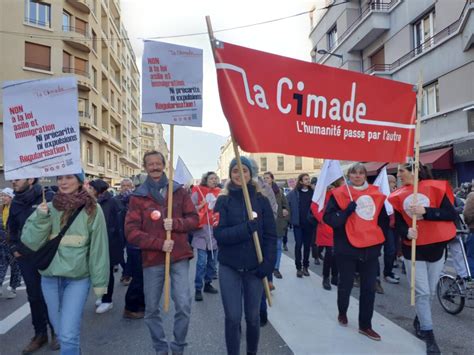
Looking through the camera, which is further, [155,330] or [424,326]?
[424,326]

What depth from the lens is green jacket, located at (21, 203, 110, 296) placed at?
3.03m

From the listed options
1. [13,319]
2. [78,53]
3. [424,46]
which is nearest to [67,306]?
[13,319]

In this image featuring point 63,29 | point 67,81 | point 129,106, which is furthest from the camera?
point 129,106

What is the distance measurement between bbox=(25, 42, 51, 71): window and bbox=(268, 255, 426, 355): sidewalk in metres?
25.8

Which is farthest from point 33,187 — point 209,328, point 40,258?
point 209,328

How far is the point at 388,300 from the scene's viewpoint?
220 inches

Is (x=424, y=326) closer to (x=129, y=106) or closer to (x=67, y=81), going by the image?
(x=67, y=81)

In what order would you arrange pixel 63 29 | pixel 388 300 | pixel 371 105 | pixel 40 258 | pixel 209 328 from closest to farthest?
1. pixel 40 258
2. pixel 371 105
3. pixel 209 328
4. pixel 388 300
5. pixel 63 29

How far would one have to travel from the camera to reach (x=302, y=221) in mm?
7270

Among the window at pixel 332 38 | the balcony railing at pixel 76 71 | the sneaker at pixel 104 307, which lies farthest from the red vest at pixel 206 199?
the balcony railing at pixel 76 71

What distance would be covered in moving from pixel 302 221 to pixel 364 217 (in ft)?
10.4

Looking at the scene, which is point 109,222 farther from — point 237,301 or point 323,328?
point 323,328

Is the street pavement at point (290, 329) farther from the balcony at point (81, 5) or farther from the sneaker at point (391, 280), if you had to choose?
the balcony at point (81, 5)

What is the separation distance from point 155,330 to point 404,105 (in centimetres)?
332
